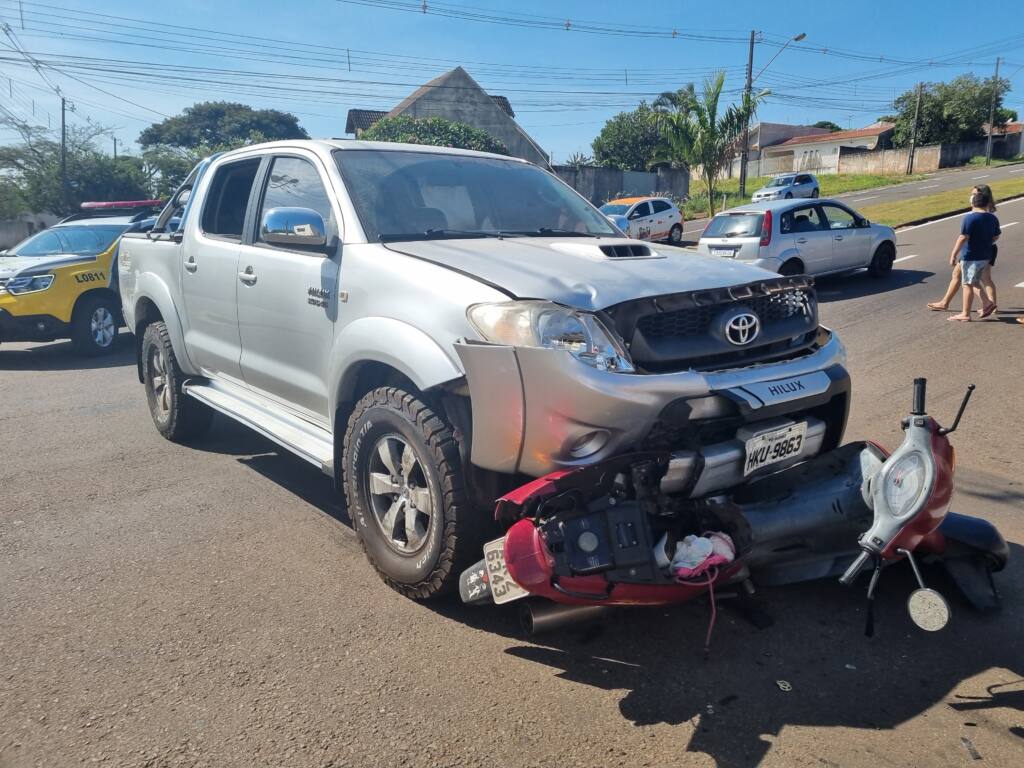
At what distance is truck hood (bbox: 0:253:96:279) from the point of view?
393 inches

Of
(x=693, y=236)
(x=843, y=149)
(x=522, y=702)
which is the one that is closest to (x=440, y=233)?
(x=522, y=702)

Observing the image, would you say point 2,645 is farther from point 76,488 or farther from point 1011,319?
point 1011,319

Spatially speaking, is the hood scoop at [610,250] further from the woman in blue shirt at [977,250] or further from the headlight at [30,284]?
the headlight at [30,284]

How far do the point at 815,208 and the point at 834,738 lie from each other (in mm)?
11815

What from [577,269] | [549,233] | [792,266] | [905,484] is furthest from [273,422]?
[792,266]

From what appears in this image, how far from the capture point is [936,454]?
278 cm

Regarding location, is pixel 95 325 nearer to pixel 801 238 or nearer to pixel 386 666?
pixel 386 666

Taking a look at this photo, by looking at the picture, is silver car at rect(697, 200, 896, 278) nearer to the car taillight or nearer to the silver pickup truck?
the car taillight

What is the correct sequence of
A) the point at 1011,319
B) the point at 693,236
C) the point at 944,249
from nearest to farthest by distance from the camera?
the point at 1011,319 → the point at 944,249 → the point at 693,236

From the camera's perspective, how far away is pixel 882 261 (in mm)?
13562

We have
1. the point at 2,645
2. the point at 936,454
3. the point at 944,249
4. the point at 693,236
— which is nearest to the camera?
the point at 936,454

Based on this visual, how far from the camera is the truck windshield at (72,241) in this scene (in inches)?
426

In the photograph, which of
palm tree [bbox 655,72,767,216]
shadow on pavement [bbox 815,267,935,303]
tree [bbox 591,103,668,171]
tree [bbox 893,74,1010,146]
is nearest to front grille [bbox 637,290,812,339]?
shadow on pavement [bbox 815,267,935,303]

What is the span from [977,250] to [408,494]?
865cm
